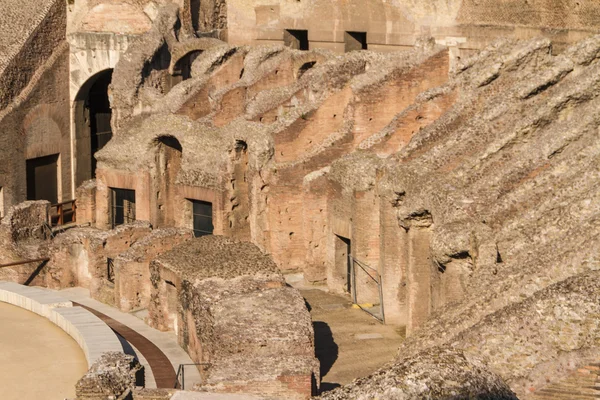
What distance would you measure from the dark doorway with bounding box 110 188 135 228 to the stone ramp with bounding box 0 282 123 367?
21.7 ft

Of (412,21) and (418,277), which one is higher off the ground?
(412,21)

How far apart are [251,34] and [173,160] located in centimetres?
465

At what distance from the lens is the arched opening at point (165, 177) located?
2664cm

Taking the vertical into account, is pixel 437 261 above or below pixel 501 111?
below

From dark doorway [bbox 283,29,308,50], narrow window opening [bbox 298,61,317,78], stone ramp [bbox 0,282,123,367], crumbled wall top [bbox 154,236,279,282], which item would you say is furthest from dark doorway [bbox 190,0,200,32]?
stone ramp [bbox 0,282,123,367]

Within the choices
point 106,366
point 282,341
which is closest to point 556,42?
point 282,341

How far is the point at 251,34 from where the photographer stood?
98.8 feet

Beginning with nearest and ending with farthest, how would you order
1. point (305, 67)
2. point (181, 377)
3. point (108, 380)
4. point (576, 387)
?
point (576, 387)
point (108, 380)
point (181, 377)
point (305, 67)

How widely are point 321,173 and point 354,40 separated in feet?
21.2

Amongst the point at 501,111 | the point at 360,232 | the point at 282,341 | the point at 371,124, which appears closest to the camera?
the point at 282,341

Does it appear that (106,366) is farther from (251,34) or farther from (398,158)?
(251,34)

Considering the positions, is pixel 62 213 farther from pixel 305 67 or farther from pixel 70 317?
pixel 70 317

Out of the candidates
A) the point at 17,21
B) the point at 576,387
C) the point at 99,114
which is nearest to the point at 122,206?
the point at 99,114

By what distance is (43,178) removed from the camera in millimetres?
31156
